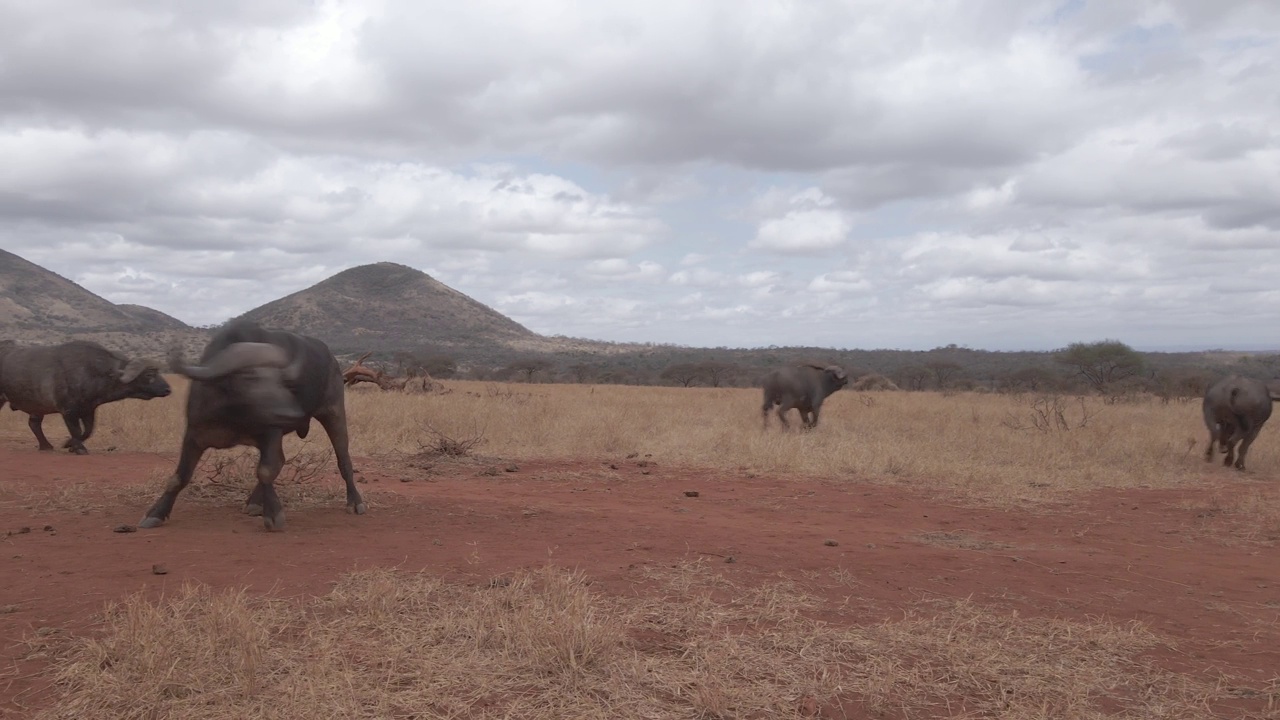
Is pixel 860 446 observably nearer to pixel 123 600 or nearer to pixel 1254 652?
pixel 1254 652

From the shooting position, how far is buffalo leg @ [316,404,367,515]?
775cm

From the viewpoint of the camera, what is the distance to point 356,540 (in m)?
6.54

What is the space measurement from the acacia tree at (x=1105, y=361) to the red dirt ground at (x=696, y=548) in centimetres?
3086

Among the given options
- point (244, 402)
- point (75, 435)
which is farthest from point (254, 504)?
point (75, 435)

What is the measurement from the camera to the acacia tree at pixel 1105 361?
38094mm

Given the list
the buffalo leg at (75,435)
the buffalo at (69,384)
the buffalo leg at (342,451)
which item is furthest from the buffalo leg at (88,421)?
the buffalo leg at (342,451)

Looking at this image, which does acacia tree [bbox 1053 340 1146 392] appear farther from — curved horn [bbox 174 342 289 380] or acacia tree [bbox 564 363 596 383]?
curved horn [bbox 174 342 289 380]

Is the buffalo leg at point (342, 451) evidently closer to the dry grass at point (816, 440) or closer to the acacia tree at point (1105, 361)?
the dry grass at point (816, 440)

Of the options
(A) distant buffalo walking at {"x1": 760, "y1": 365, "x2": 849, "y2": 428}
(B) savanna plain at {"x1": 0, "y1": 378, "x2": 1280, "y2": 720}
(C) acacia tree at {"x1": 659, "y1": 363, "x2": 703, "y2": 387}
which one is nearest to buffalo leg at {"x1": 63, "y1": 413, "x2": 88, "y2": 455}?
(B) savanna plain at {"x1": 0, "y1": 378, "x2": 1280, "y2": 720}

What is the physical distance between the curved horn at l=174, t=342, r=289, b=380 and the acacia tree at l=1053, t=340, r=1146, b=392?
124ft

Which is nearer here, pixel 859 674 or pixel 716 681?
pixel 716 681

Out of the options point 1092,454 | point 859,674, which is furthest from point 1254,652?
point 1092,454

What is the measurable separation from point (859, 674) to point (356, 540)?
4086 mm

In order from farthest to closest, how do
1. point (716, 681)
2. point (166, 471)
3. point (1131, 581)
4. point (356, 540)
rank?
point (166, 471), point (356, 540), point (1131, 581), point (716, 681)
